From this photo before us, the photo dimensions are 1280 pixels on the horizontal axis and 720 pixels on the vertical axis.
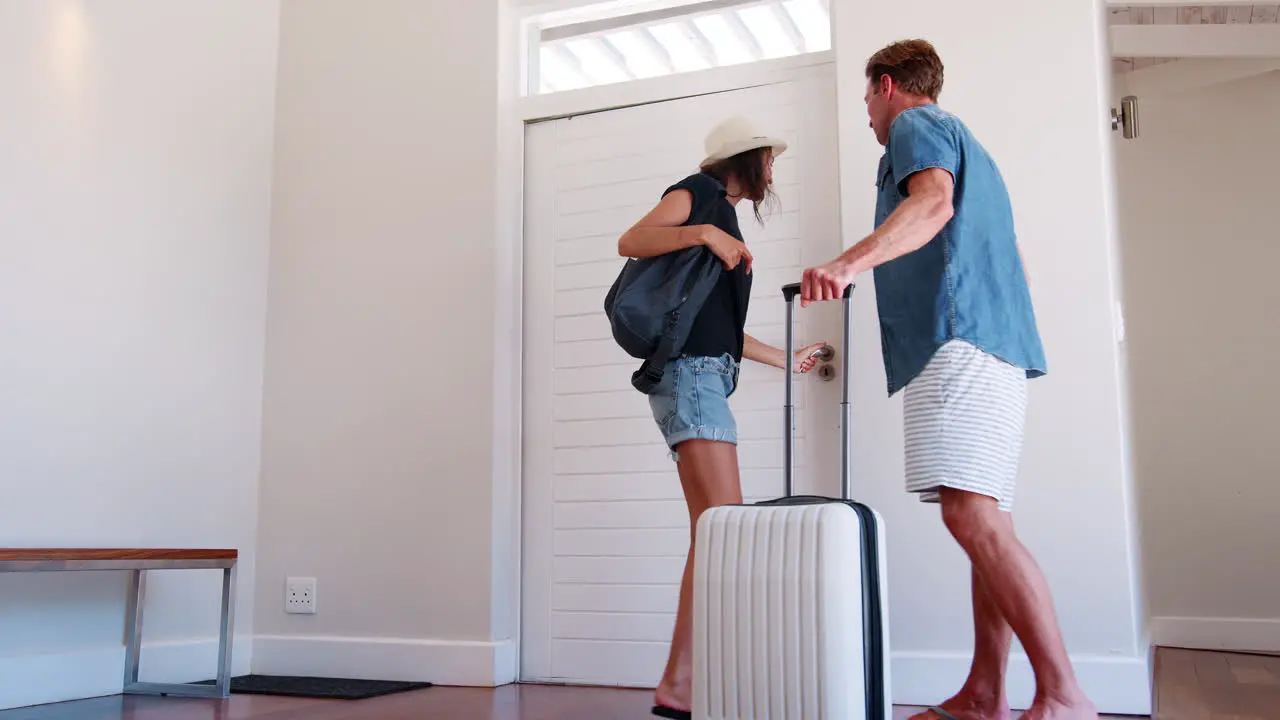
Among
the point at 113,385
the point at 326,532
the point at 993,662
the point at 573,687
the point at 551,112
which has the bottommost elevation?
the point at 573,687

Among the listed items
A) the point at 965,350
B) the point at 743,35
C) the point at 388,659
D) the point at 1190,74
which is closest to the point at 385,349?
the point at 388,659

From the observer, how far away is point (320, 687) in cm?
310

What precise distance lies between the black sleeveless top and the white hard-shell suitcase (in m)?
0.47

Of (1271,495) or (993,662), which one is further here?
(1271,495)

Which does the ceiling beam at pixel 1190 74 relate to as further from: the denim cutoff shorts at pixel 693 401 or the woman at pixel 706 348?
the denim cutoff shorts at pixel 693 401

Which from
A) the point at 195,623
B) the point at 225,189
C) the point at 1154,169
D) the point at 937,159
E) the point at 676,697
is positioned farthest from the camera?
the point at 1154,169

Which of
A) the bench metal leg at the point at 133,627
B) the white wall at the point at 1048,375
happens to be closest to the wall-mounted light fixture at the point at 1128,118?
the white wall at the point at 1048,375

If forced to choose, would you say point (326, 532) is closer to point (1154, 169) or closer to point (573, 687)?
point (573, 687)

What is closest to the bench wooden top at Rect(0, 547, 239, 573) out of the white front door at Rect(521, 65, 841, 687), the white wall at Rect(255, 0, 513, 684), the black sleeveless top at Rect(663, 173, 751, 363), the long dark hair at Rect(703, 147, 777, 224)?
the white wall at Rect(255, 0, 513, 684)

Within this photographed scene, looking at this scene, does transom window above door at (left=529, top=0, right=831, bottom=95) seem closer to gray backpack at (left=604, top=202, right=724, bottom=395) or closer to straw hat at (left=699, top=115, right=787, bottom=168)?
straw hat at (left=699, top=115, right=787, bottom=168)

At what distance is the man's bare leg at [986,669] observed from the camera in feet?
7.12

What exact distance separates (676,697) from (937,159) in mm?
1145

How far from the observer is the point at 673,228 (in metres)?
2.27

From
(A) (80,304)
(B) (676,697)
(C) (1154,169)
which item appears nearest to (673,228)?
(B) (676,697)
